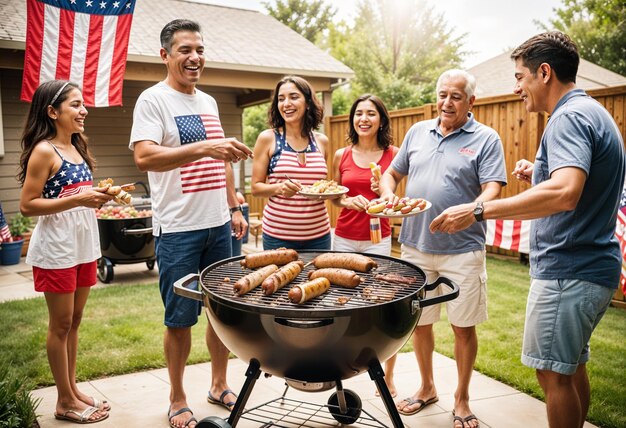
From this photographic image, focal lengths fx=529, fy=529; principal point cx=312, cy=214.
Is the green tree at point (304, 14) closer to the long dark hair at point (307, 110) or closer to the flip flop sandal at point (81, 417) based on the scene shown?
the long dark hair at point (307, 110)

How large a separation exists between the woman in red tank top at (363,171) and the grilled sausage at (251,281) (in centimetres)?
102

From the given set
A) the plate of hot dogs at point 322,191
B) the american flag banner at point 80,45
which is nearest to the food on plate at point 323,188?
the plate of hot dogs at point 322,191

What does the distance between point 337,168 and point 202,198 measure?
115 centimetres

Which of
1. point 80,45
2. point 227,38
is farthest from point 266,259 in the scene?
point 227,38

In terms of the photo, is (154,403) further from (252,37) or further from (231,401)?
(252,37)

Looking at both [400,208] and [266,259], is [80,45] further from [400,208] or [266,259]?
[400,208]

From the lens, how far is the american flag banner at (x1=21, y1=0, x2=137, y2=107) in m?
6.19

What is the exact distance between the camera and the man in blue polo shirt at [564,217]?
6.77 feet

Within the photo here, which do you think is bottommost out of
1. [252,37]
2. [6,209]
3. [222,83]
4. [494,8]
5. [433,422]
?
[433,422]

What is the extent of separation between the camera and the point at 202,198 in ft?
9.93

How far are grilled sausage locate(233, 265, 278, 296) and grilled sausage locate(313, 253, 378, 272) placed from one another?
0.28 meters

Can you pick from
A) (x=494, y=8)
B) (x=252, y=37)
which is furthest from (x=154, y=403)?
(x=494, y=8)

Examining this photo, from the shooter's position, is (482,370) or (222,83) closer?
(482,370)

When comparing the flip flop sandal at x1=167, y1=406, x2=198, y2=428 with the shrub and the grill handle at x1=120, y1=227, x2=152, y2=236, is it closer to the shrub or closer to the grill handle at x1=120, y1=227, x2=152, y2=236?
the shrub
